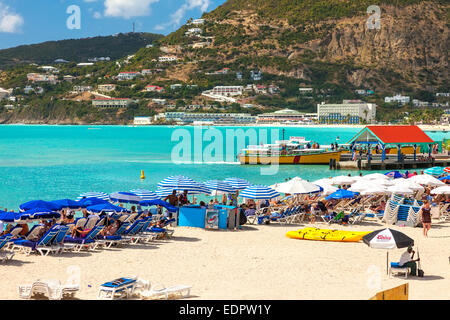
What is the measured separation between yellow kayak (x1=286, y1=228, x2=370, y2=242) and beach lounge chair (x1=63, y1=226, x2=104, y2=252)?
5378 mm

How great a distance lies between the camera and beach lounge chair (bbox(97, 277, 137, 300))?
10.5 metres

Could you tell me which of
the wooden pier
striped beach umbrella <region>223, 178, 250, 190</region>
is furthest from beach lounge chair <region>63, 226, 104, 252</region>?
the wooden pier

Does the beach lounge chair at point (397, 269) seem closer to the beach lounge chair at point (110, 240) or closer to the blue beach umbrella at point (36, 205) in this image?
the beach lounge chair at point (110, 240)

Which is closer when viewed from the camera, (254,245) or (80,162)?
(254,245)

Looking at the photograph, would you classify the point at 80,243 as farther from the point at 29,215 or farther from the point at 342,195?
the point at 342,195

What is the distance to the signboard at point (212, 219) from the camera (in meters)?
19.1

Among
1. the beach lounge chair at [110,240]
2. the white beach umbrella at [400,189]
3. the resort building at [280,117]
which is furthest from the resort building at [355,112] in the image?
the beach lounge chair at [110,240]

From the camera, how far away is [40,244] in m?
14.6

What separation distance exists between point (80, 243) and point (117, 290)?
4807mm

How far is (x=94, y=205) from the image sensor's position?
18.5 metres
